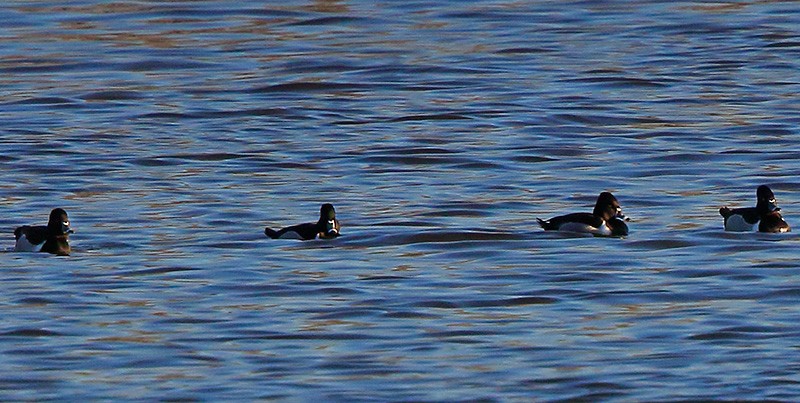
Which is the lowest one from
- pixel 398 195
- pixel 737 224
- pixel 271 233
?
pixel 737 224

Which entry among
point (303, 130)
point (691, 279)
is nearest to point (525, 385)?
point (691, 279)

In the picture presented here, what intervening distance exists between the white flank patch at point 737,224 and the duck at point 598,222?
2.37ft

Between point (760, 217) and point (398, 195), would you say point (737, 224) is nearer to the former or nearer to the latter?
point (760, 217)

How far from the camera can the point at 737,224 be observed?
590 inches

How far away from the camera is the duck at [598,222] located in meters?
14.8

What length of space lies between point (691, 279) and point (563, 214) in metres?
2.76

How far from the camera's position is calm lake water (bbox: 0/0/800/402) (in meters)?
11.0

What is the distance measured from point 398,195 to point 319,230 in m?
2.45

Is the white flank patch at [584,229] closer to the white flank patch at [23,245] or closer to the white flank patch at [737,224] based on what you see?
the white flank patch at [737,224]

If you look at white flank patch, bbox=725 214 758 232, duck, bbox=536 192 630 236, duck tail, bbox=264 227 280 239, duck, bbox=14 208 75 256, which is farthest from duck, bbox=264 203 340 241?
white flank patch, bbox=725 214 758 232

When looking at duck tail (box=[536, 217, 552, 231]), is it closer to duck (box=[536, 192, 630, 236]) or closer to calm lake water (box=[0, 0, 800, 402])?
duck (box=[536, 192, 630, 236])

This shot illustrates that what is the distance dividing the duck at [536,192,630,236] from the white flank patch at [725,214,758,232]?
72 cm

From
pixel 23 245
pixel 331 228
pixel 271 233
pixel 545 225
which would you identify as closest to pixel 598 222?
pixel 545 225

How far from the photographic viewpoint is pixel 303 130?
2053 cm
